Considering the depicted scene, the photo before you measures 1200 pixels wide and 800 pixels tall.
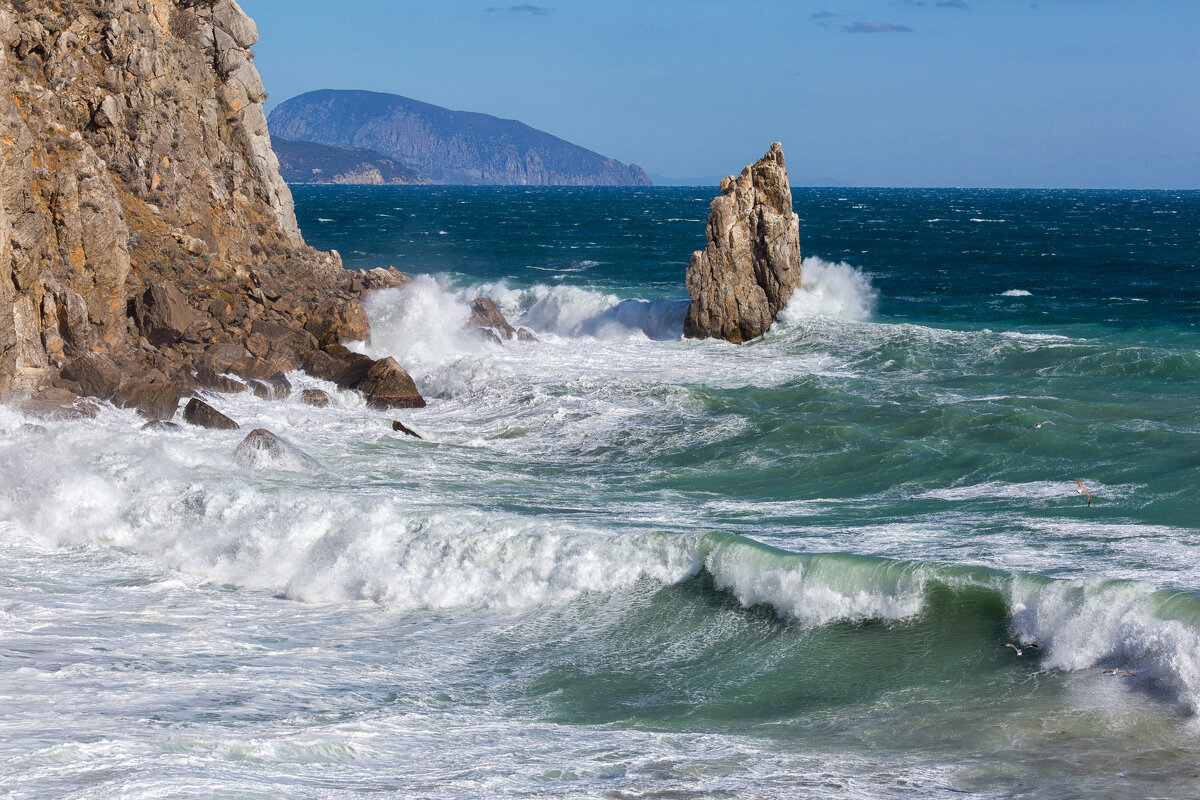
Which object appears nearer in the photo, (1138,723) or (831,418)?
(1138,723)

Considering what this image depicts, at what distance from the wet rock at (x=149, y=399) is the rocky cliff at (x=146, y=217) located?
1.9 inches

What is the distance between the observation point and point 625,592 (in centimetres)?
1238

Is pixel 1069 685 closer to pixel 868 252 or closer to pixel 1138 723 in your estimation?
pixel 1138 723

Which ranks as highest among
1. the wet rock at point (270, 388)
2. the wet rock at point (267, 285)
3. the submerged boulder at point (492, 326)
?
the wet rock at point (267, 285)

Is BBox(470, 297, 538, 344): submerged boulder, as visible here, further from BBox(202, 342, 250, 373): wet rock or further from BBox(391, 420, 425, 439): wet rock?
BBox(391, 420, 425, 439): wet rock

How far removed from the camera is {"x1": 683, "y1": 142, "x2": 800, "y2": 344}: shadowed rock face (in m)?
31.6

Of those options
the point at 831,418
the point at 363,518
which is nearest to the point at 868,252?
the point at 831,418

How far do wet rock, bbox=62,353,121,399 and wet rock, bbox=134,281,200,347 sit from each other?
2551 mm

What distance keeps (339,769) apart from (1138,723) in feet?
18.9

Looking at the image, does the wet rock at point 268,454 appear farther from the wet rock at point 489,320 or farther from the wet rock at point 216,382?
the wet rock at point 489,320

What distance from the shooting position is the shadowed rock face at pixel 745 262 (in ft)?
104

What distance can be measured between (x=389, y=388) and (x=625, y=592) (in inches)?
484

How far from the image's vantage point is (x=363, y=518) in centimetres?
1400

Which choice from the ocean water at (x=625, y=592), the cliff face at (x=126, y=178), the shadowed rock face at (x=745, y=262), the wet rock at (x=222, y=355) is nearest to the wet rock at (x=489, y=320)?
the cliff face at (x=126, y=178)
